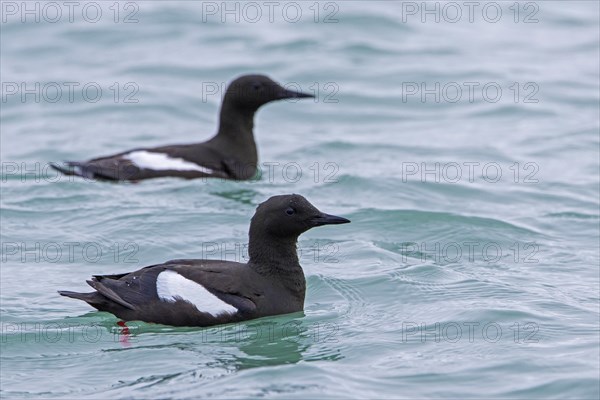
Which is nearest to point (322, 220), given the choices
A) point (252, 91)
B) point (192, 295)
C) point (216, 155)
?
point (192, 295)

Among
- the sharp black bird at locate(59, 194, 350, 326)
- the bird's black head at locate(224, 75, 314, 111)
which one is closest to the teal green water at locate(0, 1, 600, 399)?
the sharp black bird at locate(59, 194, 350, 326)

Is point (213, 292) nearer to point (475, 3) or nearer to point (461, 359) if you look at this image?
point (461, 359)

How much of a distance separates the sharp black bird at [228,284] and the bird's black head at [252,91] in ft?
15.2

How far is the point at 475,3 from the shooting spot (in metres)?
21.7

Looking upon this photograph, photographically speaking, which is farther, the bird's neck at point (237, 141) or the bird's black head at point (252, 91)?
the bird's black head at point (252, 91)

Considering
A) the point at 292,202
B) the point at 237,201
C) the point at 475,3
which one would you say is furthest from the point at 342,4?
the point at 292,202

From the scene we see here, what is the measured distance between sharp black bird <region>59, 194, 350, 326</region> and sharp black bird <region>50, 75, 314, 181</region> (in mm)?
3938

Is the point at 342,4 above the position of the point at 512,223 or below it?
above

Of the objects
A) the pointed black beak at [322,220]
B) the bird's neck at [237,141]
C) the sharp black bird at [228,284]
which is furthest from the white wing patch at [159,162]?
the pointed black beak at [322,220]

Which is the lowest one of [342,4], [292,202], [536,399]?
[536,399]

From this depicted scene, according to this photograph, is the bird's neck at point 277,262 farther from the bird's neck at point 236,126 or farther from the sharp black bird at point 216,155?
the bird's neck at point 236,126

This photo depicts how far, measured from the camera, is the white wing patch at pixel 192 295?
8945mm

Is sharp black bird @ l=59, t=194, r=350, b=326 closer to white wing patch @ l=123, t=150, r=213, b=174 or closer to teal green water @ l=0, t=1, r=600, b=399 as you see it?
teal green water @ l=0, t=1, r=600, b=399

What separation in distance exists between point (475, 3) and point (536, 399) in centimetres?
1449
